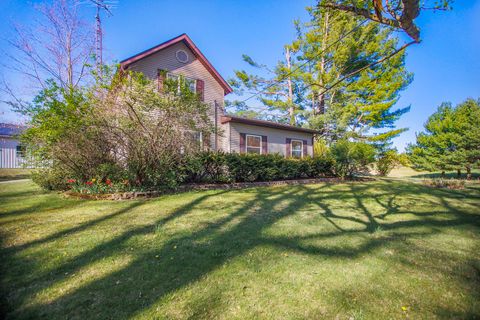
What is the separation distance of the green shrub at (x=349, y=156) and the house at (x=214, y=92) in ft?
9.20

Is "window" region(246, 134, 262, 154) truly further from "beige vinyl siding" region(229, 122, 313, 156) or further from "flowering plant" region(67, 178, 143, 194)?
"flowering plant" region(67, 178, 143, 194)

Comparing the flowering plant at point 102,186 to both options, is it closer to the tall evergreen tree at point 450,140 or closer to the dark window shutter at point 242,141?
the dark window shutter at point 242,141

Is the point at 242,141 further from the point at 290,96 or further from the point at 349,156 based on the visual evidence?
the point at 290,96

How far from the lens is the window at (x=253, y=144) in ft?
40.1

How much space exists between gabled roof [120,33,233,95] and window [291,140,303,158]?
5610 millimetres

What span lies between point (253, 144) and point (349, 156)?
214 inches

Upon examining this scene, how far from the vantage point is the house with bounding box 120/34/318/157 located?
11.2 metres

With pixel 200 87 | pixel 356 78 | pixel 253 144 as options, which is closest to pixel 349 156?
pixel 253 144

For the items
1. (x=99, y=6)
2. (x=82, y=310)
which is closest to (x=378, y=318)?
(x=82, y=310)

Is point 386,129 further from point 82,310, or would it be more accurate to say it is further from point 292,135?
point 82,310

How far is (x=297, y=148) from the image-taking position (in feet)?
47.3

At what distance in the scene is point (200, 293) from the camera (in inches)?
80.1

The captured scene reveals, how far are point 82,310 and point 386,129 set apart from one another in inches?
933

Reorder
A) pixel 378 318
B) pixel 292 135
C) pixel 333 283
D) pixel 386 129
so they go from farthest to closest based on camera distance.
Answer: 1. pixel 386 129
2. pixel 292 135
3. pixel 333 283
4. pixel 378 318
